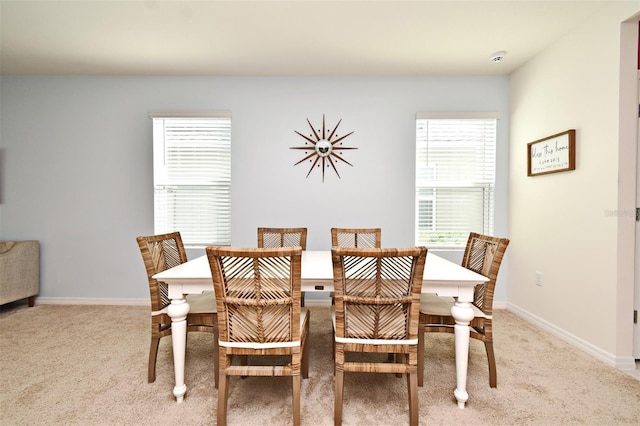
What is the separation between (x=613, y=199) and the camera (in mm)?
2086

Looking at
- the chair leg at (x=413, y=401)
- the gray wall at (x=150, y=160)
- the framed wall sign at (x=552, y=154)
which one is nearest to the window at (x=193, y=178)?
the gray wall at (x=150, y=160)

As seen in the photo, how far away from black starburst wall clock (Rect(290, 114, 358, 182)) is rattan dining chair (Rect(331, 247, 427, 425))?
80.8 inches

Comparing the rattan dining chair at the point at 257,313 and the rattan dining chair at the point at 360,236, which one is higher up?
the rattan dining chair at the point at 360,236

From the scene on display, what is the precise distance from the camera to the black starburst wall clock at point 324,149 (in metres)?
3.31

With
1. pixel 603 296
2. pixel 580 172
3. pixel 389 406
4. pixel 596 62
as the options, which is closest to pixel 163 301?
pixel 389 406

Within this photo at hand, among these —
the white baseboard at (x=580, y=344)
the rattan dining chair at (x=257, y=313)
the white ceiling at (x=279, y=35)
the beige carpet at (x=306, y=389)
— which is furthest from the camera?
the white ceiling at (x=279, y=35)

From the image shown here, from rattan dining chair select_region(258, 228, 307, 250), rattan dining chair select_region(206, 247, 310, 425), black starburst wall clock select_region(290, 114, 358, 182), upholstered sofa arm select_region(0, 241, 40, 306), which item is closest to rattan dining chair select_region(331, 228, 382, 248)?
rattan dining chair select_region(258, 228, 307, 250)

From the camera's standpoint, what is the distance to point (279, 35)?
250cm

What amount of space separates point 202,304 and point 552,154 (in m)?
3.15

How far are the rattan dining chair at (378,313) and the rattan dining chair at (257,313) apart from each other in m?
0.21

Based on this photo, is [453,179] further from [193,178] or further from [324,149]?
[193,178]

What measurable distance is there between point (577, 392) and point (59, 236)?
4.90m

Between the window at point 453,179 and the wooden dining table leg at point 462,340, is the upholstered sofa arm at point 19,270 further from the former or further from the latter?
the window at point 453,179

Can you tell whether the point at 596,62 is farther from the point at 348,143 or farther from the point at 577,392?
the point at 577,392
